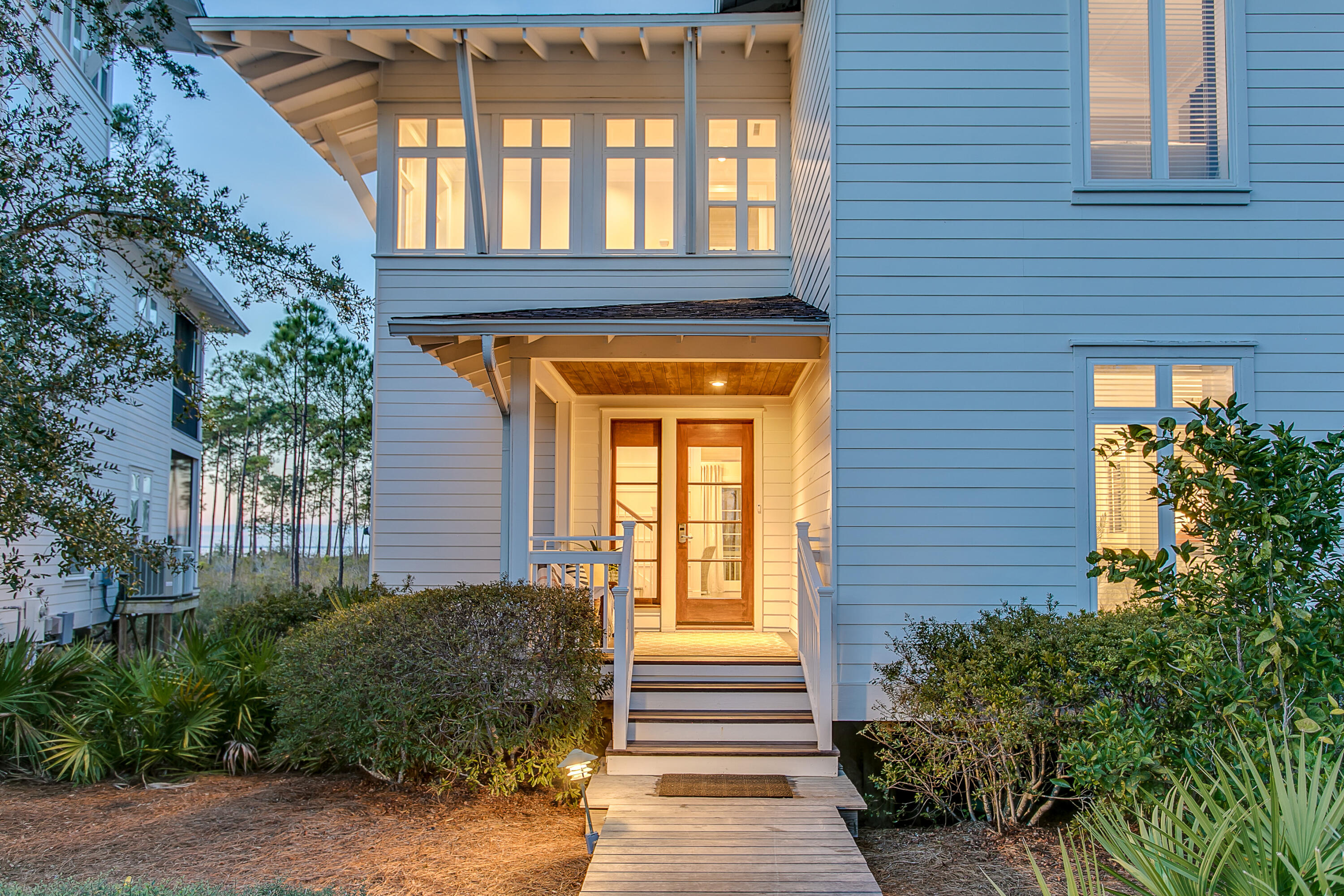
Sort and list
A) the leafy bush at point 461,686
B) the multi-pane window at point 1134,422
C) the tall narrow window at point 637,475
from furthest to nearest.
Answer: the tall narrow window at point 637,475 < the multi-pane window at point 1134,422 < the leafy bush at point 461,686

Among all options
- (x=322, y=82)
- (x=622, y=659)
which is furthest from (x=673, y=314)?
(x=322, y=82)

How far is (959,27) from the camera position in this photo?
659 centimetres

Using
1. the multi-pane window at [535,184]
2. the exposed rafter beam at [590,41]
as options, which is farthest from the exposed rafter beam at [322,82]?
the exposed rafter beam at [590,41]

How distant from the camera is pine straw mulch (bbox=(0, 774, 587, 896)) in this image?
464 cm

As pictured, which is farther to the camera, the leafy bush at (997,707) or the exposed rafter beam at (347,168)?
the exposed rafter beam at (347,168)

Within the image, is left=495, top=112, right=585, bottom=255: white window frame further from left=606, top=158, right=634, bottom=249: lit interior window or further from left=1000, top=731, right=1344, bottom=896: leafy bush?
left=1000, top=731, right=1344, bottom=896: leafy bush

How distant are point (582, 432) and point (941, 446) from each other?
13.6ft

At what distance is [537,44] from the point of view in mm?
8461

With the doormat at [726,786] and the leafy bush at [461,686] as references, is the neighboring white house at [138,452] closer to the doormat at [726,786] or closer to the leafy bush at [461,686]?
the leafy bush at [461,686]

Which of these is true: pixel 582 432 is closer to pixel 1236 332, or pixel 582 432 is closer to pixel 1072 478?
pixel 1072 478

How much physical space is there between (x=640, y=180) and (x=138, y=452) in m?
10.4

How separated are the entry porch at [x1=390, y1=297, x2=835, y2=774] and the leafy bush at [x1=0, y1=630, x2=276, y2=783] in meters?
2.21

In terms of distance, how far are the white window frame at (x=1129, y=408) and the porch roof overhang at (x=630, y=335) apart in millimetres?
1868

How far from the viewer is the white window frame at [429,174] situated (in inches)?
345
